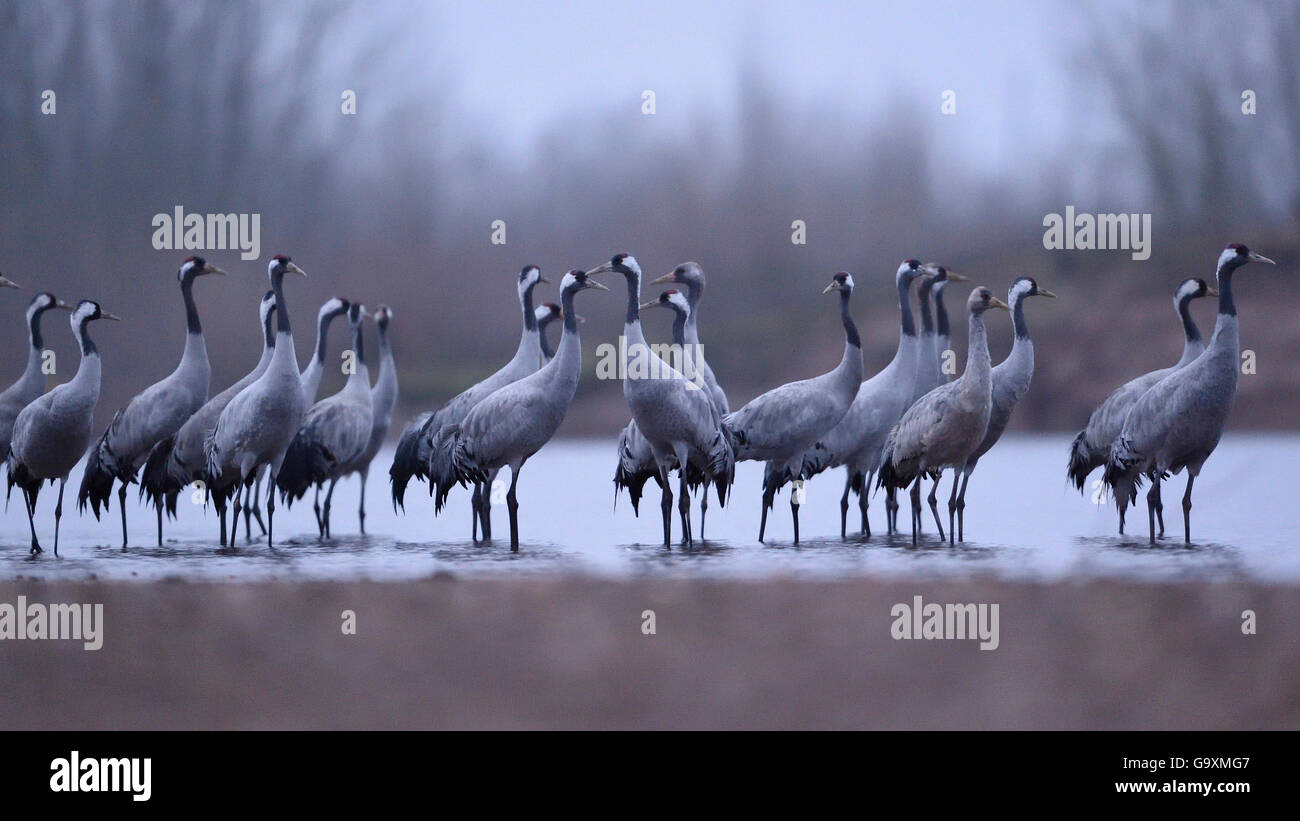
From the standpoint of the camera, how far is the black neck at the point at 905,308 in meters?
6.99

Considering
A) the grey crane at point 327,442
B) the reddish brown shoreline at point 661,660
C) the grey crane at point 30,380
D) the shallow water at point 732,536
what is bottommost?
the reddish brown shoreline at point 661,660

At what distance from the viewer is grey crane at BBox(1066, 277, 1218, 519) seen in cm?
672

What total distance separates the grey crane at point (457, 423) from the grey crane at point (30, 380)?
64.8 inches

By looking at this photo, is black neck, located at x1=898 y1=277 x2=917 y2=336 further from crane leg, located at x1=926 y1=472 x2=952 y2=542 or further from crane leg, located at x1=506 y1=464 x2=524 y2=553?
crane leg, located at x1=506 y1=464 x2=524 y2=553

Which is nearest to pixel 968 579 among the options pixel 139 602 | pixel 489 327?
pixel 489 327

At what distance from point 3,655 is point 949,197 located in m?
4.77

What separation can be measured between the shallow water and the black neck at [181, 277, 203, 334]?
0.93 meters

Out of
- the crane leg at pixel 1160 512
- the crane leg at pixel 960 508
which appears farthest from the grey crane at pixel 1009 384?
the crane leg at pixel 1160 512

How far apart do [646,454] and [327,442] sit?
1.48m

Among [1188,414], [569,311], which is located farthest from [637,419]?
[1188,414]

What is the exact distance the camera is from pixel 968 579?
5.88 metres

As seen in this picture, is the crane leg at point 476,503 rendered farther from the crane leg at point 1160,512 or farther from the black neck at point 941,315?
the crane leg at point 1160,512

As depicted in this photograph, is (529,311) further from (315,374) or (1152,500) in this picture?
(1152,500)

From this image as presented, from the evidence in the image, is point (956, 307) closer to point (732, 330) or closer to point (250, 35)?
point (732, 330)
